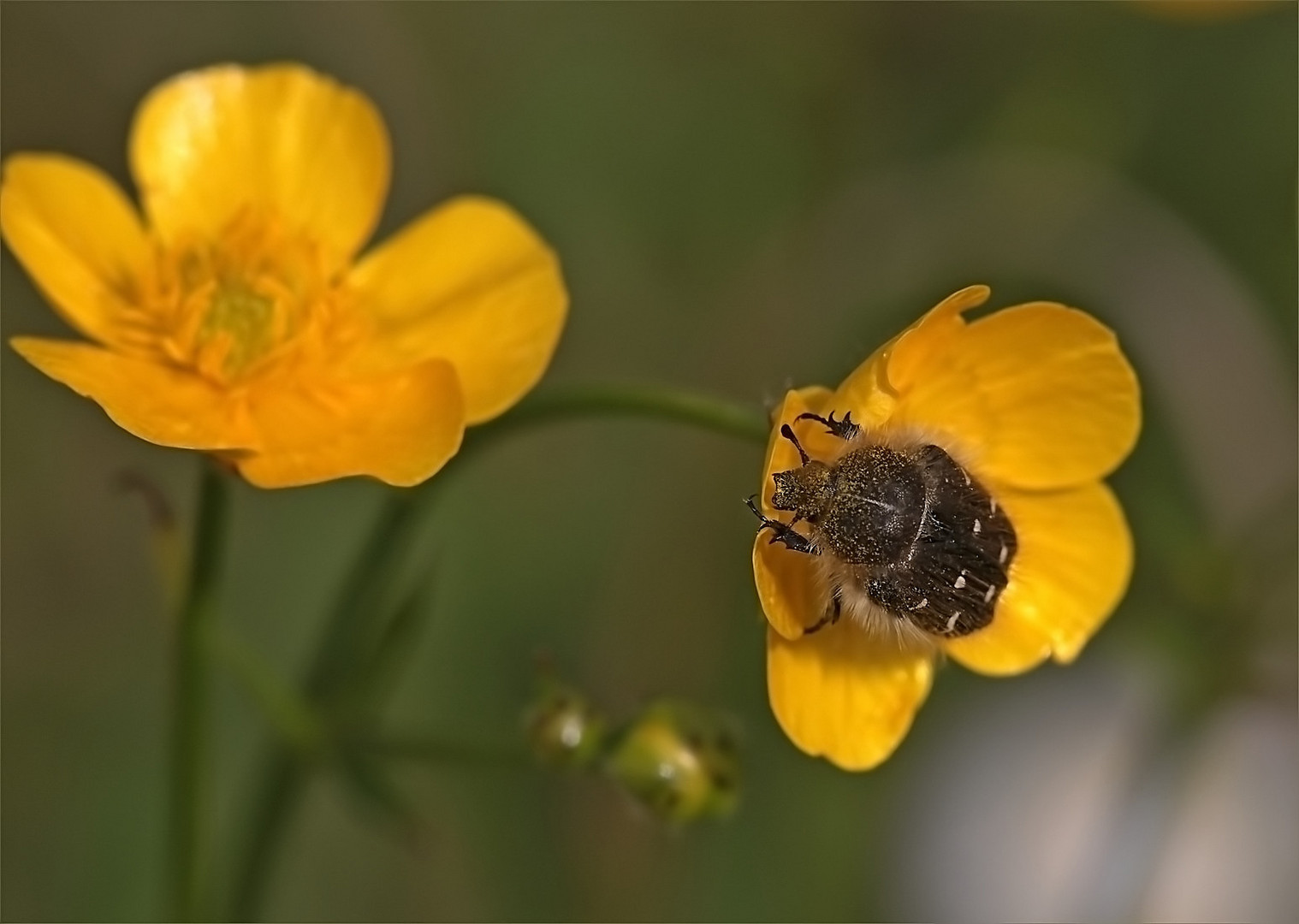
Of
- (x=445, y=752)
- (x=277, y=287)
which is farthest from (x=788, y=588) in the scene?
(x=277, y=287)

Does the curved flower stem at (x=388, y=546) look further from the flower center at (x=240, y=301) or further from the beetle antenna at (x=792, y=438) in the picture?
the flower center at (x=240, y=301)

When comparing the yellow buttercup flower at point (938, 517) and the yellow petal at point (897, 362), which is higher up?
the yellow petal at point (897, 362)

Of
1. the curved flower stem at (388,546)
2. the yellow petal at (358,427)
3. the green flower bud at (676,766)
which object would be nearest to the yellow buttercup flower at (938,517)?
the curved flower stem at (388,546)

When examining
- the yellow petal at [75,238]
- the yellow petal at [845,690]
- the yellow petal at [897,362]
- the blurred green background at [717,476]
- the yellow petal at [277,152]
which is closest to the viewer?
the yellow petal at [897,362]

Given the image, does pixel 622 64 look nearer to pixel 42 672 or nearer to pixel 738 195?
pixel 738 195

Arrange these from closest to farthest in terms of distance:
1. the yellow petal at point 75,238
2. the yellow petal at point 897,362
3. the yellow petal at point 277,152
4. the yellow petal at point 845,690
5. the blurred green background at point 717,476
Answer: the yellow petal at point 897,362 → the yellow petal at point 845,690 → the yellow petal at point 75,238 → the yellow petal at point 277,152 → the blurred green background at point 717,476

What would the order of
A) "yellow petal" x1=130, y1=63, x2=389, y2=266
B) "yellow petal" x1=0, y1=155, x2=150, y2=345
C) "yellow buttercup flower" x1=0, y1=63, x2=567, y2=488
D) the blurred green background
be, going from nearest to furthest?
"yellow buttercup flower" x1=0, y1=63, x2=567, y2=488 → "yellow petal" x1=0, y1=155, x2=150, y2=345 → "yellow petal" x1=130, y1=63, x2=389, y2=266 → the blurred green background

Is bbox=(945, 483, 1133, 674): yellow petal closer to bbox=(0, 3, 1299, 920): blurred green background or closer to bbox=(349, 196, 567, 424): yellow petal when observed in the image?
bbox=(349, 196, 567, 424): yellow petal

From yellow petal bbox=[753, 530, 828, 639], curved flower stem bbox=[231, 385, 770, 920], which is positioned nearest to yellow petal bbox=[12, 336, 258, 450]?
curved flower stem bbox=[231, 385, 770, 920]
